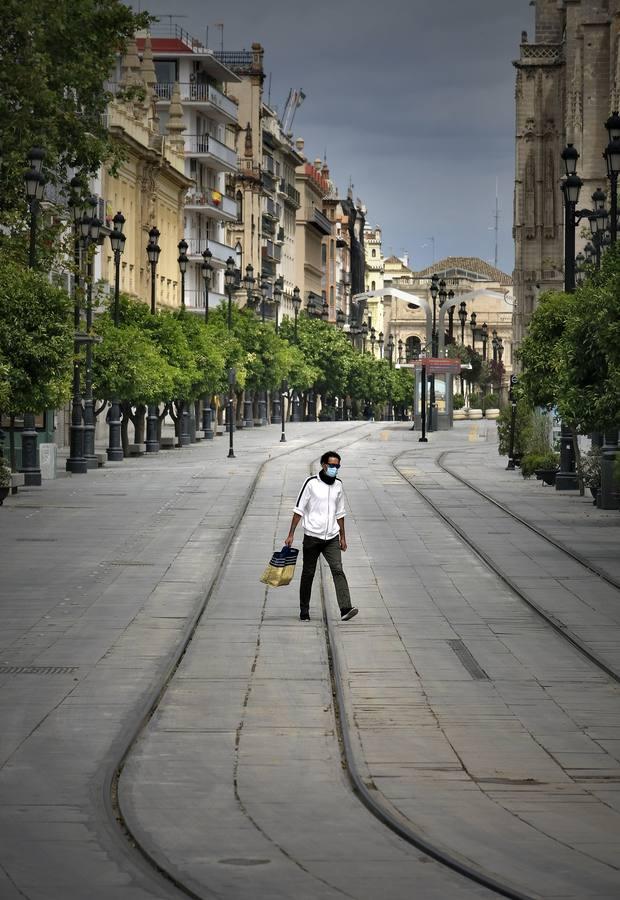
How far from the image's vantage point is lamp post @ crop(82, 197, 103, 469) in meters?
44.8

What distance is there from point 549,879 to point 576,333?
2465cm

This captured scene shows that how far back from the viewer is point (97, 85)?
4291cm

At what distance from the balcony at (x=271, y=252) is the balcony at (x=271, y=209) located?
216 centimetres

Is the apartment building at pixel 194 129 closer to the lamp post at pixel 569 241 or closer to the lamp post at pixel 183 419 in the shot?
the lamp post at pixel 183 419

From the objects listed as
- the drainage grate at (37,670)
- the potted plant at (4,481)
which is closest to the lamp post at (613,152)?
the potted plant at (4,481)

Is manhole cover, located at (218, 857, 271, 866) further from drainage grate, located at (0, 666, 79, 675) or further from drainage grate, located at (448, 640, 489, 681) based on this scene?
drainage grate, located at (0, 666, 79, 675)

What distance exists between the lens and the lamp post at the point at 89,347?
147ft

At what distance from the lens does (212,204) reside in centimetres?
10888

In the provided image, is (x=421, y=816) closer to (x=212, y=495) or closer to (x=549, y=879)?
(x=549, y=879)

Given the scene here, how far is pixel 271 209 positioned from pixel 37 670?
13406cm

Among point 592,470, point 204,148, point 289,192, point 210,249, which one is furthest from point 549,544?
point 289,192

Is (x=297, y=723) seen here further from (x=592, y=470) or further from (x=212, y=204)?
(x=212, y=204)

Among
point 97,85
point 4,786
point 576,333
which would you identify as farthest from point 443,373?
point 4,786

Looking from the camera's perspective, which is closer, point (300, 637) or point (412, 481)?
point (300, 637)
